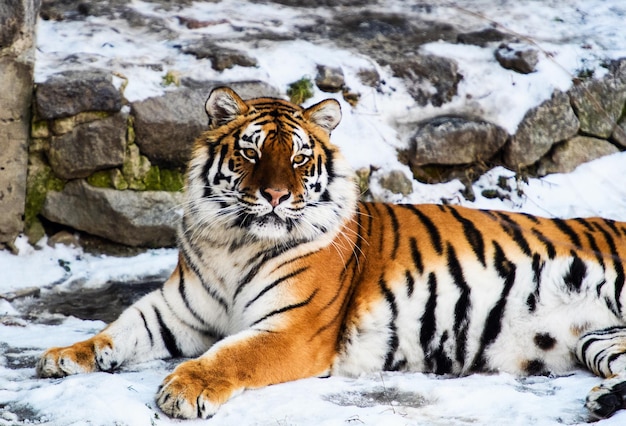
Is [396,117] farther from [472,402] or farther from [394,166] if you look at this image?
[472,402]

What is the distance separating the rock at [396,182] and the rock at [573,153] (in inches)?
42.0

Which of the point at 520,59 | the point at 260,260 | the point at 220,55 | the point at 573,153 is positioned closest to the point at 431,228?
the point at 260,260

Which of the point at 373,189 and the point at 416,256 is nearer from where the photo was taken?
the point at 416,256

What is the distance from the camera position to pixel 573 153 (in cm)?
647

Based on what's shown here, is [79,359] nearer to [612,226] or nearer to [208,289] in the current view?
[208,289]

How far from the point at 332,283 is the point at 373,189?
2354 mm

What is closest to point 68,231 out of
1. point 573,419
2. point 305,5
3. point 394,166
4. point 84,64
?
point 84,64

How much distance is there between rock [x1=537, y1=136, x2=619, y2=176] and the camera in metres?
6.42

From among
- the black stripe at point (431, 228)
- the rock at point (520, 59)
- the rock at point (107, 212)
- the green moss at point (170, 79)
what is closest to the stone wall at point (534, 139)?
the rock at point (520, 59)

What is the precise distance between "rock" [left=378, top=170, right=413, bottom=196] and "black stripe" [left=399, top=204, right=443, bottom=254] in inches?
71.4

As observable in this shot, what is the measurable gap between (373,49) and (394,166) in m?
1.11

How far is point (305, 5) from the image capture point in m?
7.39

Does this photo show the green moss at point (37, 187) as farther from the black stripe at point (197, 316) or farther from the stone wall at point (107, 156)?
the black stripe at point (197, 316)

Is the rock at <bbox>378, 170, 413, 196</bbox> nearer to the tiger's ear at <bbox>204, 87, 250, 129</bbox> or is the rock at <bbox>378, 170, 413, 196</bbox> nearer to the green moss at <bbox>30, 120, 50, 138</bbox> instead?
the green moss at <bbox>30, 120, 50, 138</bbox>
